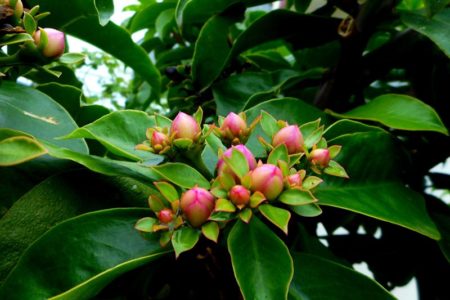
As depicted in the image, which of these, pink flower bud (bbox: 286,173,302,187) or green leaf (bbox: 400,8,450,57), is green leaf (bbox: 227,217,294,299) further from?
green leaf (bbox: 400,8,450,57)

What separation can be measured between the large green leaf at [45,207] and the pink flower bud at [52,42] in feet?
0.47

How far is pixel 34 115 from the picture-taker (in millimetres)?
592

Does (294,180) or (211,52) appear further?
(211,52)

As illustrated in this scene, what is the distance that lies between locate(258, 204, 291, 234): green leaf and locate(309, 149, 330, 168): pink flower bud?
9 centimetres

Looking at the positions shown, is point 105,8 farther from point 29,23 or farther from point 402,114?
point 402,114

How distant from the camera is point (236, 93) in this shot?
2.83 feet

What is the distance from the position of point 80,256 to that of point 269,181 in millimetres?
188

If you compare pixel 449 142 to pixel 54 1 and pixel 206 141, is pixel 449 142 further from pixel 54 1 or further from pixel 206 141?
pixel 54 1

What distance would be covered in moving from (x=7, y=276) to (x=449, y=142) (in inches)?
29.9

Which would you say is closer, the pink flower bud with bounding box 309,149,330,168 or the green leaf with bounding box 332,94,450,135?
the pink flower bud with bounding box 309,149,330,168

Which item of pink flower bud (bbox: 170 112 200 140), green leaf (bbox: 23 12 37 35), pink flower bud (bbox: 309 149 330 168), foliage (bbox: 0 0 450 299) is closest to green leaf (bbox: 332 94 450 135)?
foliage (bbox: 0 0 450 299)

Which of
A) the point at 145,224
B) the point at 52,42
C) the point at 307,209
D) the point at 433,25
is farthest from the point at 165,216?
the point at 433,25

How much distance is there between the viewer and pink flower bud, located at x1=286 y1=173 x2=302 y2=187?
47 cm

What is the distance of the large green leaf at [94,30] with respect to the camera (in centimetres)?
78
